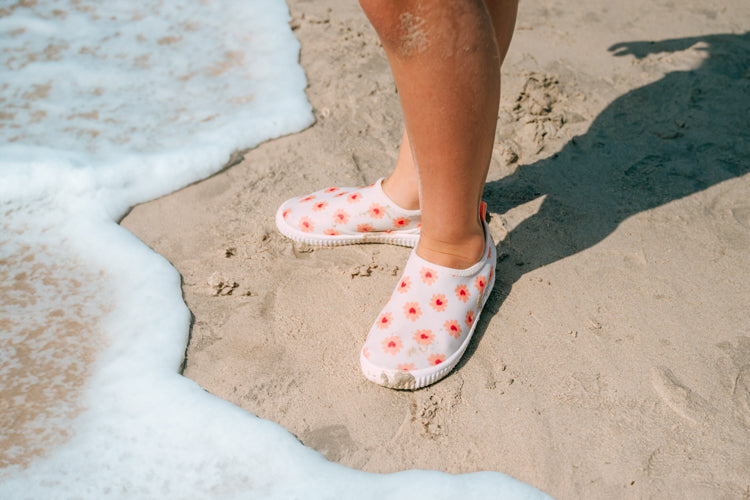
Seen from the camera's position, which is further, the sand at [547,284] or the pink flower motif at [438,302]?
the pink flower motif at [438,302]

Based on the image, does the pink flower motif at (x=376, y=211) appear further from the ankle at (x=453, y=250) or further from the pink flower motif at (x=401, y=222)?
the ankle at (x=453, y=250)

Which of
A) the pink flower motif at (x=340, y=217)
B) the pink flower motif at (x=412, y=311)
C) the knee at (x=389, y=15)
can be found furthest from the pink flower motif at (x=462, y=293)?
the knee at (x=389, y=15)

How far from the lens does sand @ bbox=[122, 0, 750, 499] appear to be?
133 centimetres

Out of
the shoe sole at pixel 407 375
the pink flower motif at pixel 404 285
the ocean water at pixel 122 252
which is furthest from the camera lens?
the pink flower motif at pixel 404 285

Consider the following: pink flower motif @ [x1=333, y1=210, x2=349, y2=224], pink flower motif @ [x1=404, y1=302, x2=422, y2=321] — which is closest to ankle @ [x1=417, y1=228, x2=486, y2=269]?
pink flower motif @ [x1=404, y1=302, x2=422, y2=321]

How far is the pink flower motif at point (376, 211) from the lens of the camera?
1730mm

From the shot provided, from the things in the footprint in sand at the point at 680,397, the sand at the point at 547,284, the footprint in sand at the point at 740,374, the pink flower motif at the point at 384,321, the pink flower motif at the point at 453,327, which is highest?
the pink flower motif at the point at 384,321

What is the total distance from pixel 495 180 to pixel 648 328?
2.48 ft

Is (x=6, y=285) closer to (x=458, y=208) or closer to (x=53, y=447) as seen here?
(x=53, y=447)

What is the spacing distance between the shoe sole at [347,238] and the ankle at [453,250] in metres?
0.30

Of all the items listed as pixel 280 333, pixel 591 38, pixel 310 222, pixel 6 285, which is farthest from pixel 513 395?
pixel 591 38

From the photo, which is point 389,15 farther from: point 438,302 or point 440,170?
point 438,302

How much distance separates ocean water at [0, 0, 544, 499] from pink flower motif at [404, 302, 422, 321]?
38 cm

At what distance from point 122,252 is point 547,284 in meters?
1.35
